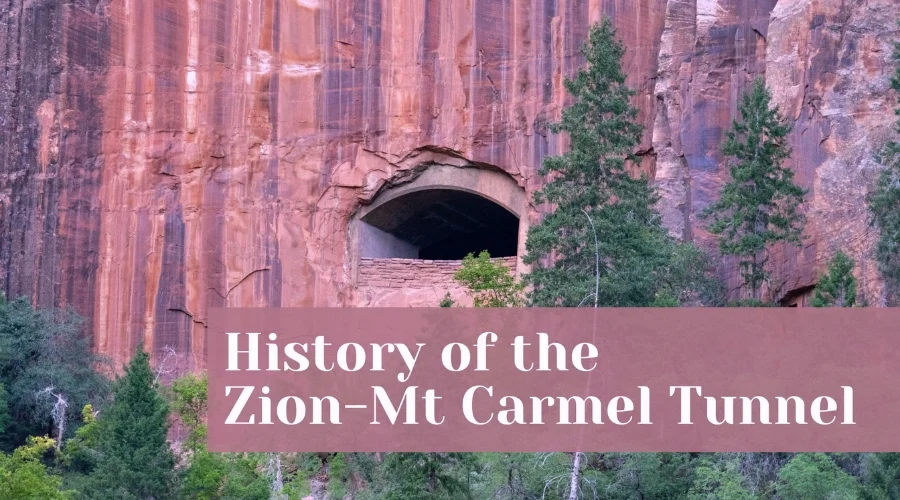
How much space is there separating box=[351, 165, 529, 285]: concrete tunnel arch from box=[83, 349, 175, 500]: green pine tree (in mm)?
8013

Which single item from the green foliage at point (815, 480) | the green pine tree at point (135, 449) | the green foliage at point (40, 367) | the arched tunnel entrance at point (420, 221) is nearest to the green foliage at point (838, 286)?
the green foliage at point (815, 480)

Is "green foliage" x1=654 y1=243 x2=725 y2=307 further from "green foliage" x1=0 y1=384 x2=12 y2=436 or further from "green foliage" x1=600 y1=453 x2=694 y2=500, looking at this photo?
"green foliage" x1=0 y1=384 x2=12 y2=436

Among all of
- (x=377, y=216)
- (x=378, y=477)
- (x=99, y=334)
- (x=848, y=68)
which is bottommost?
(x=378, y=477)

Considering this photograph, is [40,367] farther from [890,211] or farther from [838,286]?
[890,211]

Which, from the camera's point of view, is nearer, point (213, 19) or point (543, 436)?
point (543, 436)

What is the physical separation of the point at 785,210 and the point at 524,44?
703cm

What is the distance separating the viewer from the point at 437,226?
33969mm

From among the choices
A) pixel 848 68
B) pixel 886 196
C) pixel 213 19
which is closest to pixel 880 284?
pixel 886 196

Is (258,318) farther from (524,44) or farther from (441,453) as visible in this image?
(441,453)

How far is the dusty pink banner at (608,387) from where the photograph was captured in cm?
2066

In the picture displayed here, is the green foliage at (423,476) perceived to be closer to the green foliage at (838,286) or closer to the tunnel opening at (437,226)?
the green foliage at (838,286)

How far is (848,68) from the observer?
89.4 feet

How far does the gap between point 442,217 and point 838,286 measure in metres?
11.6

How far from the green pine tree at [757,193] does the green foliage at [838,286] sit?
1282 millimetres
